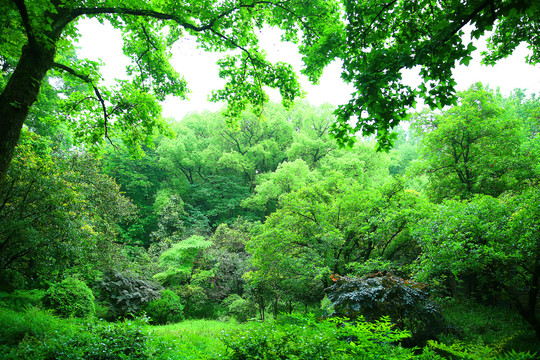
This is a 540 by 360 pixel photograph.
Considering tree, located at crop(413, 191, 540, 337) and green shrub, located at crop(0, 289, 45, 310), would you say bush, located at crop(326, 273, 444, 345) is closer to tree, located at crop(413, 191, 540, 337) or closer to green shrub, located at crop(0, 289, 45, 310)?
tree, located at crop(413, 191, 540, 337)

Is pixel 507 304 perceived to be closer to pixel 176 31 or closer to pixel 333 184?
pixel 333 184

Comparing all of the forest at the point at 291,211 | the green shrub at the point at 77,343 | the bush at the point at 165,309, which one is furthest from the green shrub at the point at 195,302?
the green shrub at the point at 77,343

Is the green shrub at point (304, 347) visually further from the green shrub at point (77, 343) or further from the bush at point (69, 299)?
the bush at point (69, 299)

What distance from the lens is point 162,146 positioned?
Answer: 21.5 metres

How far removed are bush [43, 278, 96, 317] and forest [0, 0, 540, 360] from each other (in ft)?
0.15

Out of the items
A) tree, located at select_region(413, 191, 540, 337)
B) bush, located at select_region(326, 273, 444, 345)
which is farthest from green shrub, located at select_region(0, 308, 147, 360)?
tree, located at select_region(413, 191, 540, 337)

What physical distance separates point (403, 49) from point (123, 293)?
33.9 ft

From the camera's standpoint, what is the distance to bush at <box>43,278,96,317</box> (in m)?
6.88

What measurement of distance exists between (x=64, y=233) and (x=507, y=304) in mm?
13578

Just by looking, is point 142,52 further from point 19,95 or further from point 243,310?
point 243,310

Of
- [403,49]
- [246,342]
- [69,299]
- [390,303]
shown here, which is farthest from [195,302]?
[403,49]

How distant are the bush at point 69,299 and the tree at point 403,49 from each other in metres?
8.24

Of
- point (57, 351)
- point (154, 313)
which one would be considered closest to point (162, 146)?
point (154, 313)

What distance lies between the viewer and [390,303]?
213 inches
